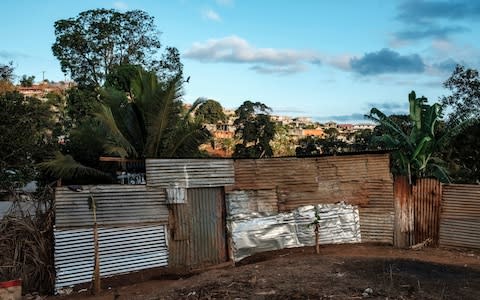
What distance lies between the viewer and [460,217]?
12828 millimetres

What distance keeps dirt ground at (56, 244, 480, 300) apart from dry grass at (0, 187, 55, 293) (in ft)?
3.31

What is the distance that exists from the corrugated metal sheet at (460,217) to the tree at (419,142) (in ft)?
3.55

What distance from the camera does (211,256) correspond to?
11648 millimetres

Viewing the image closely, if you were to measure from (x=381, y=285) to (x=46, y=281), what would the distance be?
6.91 m

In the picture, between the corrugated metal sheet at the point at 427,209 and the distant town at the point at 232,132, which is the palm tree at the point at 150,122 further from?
the corrugated metal sheet at the point at 427,209

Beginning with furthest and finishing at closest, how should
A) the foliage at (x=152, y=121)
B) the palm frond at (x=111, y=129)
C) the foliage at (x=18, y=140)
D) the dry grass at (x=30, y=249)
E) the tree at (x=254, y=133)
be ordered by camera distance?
the tree at (x=254, y=133), the foliage at (x=18, y=140), the foliage at (x=152, y=121), the palm frond at (x=111, y=129), the dry grass at (x=30, y=249)

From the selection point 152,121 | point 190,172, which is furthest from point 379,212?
point 152,121

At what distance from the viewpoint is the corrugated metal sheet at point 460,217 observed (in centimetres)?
1270

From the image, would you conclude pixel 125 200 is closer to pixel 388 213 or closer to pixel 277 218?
pixel 277 218

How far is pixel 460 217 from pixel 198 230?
7045mm

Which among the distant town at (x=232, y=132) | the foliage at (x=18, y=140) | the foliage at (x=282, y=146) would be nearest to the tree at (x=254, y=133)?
the distant town at (x=232, y=132)

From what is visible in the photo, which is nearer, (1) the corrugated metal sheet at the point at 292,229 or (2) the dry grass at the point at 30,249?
(2) the dry grass at the point at 30,249

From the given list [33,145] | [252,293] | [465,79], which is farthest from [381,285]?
[465,79]

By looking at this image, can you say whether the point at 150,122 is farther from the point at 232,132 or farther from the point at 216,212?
the point at 232,132
